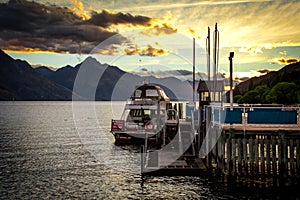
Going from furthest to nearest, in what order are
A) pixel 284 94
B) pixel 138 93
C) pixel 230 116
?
pixel 284 94 < pixel 138 93 < pixel 230 116

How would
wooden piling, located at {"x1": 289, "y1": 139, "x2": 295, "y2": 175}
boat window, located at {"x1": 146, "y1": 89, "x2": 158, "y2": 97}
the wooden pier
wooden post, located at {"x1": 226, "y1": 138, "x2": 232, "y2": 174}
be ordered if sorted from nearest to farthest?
wooden piling, located at {"x1": 289, "y1": 139, "x2": 295, "y2": 175} → the wooden pier → wooden post, located at {"x1": 226, "y1": 138, "x2": 232, "y2": 174} → boat window, located at {"x1": 146, "y1": 89, "x2": 158, "y2": 97}

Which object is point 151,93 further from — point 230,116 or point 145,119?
point 230,116

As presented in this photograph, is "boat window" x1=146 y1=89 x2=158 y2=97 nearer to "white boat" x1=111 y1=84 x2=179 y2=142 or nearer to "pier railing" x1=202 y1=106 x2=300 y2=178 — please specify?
"white boat" x1=111 y1=84 x2=179 y2=142

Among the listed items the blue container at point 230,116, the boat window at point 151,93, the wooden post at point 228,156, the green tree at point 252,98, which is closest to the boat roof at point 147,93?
the boat window at point 151,93

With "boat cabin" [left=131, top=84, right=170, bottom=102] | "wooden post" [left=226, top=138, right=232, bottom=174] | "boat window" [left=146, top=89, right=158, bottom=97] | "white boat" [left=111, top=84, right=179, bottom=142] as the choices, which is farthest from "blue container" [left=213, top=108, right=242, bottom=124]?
"boat window" [left=146, top=89, right=158, bottom=97]

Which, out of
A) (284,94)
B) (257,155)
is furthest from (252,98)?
(257,155)

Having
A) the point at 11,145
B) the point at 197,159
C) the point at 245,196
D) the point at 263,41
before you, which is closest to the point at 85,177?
the point at 197,159

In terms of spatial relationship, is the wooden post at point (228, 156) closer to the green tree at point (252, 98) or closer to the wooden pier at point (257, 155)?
the wooden pier at point (257, 155)

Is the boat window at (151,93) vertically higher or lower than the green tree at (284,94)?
lower

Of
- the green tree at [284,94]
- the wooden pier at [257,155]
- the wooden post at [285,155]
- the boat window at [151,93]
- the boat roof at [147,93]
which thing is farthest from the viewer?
the green tree at [284,94]

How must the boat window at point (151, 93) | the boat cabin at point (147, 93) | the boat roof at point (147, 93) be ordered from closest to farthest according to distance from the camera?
the boat cabin at point (147, 93), the boat roof at point (147, 93), the boat window at point (151, 93)

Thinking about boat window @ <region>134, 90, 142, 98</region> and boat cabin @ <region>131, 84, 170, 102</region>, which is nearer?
boat cabin @ <region>131, 84, 170, 102</region>

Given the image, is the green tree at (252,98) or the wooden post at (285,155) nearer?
the wooden post at (285,155)

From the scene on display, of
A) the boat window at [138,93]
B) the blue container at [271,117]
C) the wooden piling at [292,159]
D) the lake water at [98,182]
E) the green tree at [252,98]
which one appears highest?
the green tree at [252,98]
